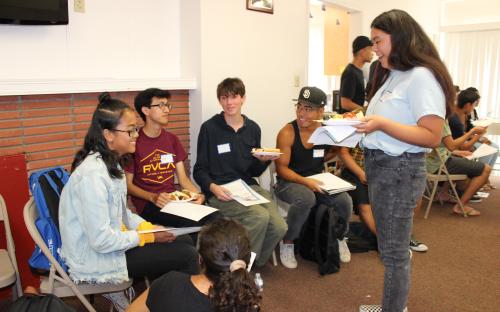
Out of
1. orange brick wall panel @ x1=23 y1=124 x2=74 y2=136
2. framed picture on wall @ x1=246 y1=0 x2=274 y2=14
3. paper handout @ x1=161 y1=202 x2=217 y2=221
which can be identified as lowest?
paper handout @ x1=161 y1=202 x2=217 y2=221

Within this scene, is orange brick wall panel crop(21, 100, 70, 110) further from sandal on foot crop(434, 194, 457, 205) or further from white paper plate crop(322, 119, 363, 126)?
sandal on foot crop(434, 194, 457, 205)

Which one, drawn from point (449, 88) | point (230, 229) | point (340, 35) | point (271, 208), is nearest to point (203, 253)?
point (230, 229)

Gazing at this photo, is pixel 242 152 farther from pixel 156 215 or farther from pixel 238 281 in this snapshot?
pixel 238 281

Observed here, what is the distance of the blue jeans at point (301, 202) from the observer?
10.0 feet

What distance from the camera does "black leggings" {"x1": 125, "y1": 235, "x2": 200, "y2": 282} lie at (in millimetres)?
1913

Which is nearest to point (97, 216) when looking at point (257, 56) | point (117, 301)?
point (117, 301)

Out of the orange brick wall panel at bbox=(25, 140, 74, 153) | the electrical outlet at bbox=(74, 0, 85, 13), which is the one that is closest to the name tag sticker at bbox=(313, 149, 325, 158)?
the orange brick wall panel at bbox=(25, 140, 74, 153)

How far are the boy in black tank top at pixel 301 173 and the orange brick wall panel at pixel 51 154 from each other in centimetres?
147

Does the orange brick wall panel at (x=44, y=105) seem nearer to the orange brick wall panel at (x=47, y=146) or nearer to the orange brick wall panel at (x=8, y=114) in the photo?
the orange brick wall panel at (x=8, y=114)

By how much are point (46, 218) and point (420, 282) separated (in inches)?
93.2

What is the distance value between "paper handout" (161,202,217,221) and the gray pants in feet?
1.20

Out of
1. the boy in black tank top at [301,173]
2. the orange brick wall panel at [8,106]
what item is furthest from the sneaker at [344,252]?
the orange brick wall panel at [8,106]

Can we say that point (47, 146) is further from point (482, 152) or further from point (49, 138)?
point (482, 152)

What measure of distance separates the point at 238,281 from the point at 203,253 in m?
0.15
